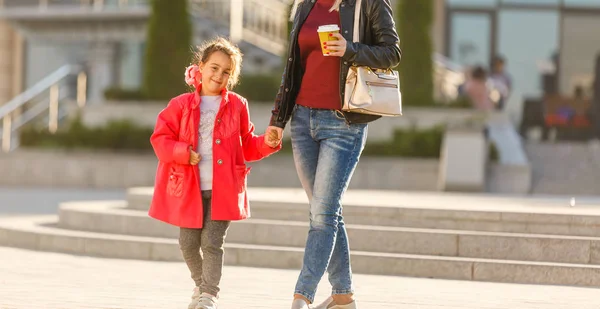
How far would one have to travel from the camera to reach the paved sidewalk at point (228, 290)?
7258 millimetres

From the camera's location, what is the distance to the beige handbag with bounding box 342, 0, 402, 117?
6.19m

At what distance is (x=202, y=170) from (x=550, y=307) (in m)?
2.39

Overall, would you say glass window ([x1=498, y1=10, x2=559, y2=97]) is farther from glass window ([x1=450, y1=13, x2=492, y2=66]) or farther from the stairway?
the stairway

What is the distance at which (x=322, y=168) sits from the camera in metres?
6.32

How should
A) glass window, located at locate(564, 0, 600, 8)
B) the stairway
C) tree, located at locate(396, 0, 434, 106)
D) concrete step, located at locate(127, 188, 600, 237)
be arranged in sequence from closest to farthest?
the stairway, concrete step, located at locate(127, 188, 600, 237), tree, located at locate(396, 0, 434, 106), glass window, located at locate(564, 0, 600, 8)

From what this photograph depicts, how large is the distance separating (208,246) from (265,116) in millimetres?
13664

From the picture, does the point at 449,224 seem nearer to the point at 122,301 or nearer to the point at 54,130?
the point at 122,301

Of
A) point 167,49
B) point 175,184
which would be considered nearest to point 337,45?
point 175,184

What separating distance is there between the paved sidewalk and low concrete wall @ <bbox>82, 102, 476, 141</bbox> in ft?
34.7

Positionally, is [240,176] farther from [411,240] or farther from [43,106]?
[43,106]

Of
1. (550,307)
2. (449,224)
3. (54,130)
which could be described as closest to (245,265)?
(449,224)

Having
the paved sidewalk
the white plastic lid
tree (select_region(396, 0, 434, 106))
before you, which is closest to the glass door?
tree (select_region(396, 0, 434, 106))

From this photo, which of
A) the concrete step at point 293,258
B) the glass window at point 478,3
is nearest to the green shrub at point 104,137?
the concrete step at point 293,258

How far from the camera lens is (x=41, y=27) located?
29.0 meters
